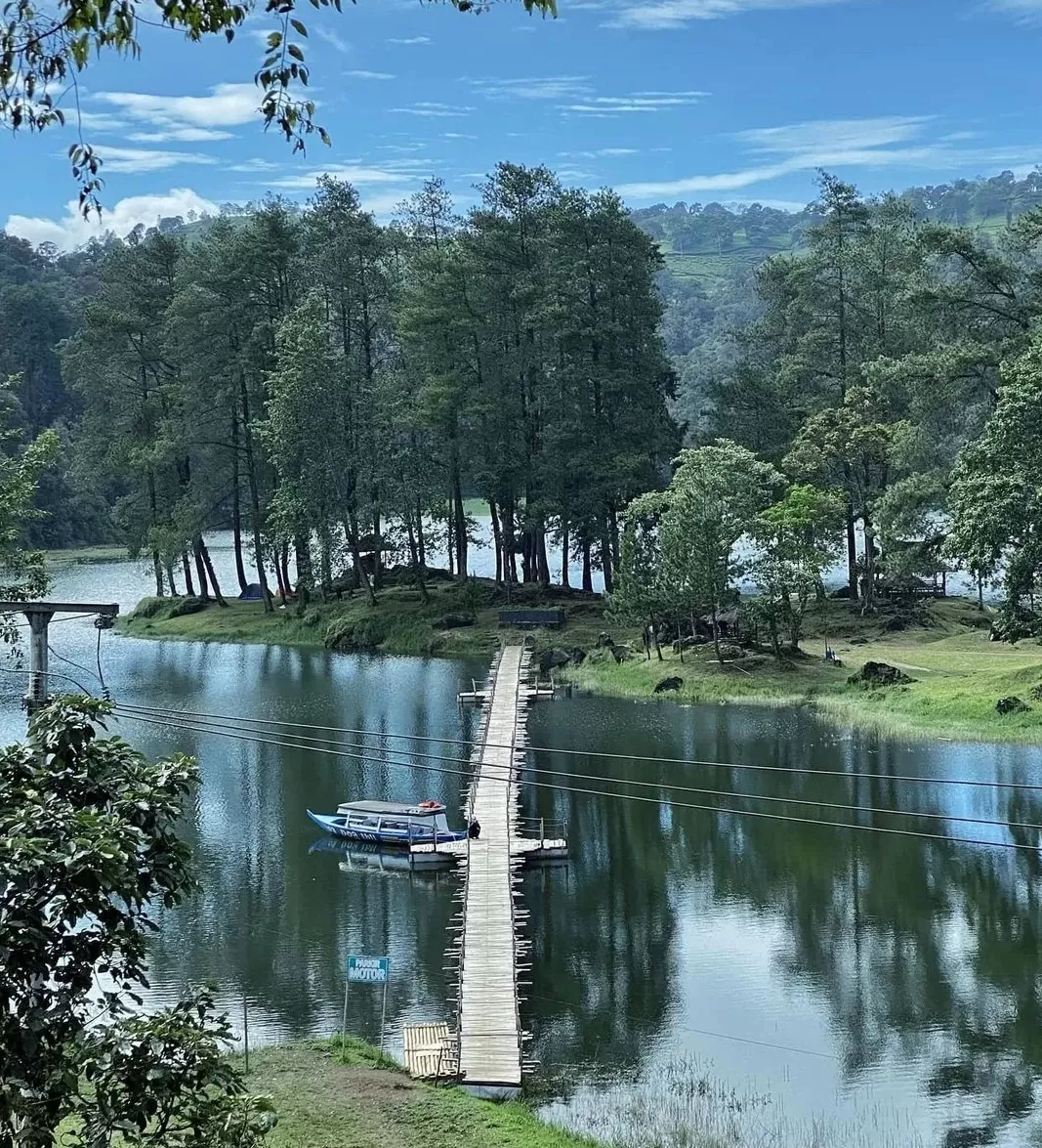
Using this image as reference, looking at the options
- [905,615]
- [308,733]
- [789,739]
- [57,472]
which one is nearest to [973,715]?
[789,739]

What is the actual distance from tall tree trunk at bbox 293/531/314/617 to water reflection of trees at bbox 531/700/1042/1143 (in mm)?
25388

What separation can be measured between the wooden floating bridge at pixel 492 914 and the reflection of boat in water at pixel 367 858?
33cm

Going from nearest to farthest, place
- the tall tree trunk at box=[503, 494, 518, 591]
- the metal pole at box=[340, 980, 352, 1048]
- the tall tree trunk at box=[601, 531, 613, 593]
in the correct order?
the metal pole at box=[340, 980, 352, 1048] < the tall tree trunk at box=[601, 531, 613, 593] < the tall tree trunk at box=[503, 494, 518, 591]

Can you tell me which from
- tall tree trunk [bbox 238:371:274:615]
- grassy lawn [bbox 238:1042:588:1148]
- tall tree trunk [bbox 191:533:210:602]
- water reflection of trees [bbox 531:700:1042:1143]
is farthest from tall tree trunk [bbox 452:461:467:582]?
grassy lawn [bbox 238:1042:588:1148]

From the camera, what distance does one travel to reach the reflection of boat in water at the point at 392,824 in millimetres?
29031

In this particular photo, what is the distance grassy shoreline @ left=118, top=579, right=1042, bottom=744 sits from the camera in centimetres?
3903

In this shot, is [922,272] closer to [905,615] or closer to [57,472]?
[905,615]

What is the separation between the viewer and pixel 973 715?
37625 mm

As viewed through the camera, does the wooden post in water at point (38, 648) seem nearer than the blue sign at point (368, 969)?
Yes

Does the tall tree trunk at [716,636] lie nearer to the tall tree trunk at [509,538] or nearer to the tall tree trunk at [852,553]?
the tall tree trunk at [852,553]

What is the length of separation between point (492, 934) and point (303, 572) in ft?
134

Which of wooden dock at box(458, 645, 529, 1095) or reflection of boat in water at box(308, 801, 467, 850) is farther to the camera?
reflection of boat in water at box(308, 801, 467, 850)

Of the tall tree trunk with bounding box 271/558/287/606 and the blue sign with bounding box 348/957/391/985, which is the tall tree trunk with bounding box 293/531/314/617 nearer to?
the tall tree trunk with bounding box 271/558/287/606

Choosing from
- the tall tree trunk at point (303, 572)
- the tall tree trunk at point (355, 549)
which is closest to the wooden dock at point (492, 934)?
the tall tree trunk at point (355, 549)
